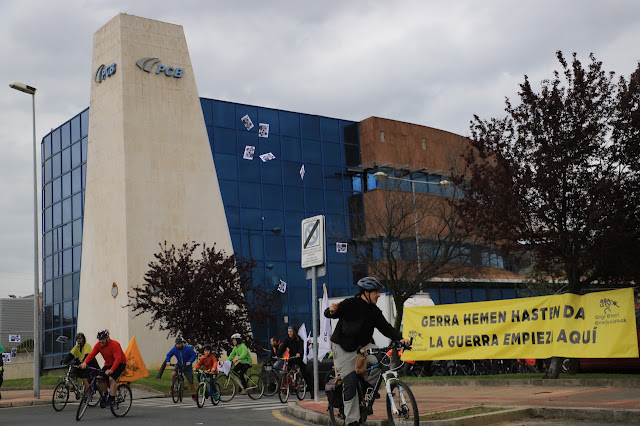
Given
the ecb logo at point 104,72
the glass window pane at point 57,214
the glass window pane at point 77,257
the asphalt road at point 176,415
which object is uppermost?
the ecb logo at point 104,72

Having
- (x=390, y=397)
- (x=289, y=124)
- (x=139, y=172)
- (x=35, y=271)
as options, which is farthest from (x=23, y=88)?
(x=289, y=124)

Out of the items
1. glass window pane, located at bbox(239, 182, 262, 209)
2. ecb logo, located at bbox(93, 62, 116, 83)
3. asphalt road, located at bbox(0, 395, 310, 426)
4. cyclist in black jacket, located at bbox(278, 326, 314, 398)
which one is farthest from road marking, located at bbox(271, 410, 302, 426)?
glass window pane, located at bbox(239, 182, 262, 209)

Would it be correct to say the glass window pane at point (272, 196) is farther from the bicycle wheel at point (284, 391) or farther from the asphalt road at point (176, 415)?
the bicycle wheel at point (284, 391)

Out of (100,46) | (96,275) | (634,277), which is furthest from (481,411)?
(100,46)

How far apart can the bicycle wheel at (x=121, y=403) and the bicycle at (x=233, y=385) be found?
2997 mm

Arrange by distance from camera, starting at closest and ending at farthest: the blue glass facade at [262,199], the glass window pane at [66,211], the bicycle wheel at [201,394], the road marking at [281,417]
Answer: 1. the road marking at [281,417]
2. the bicycle wheel at [201,394]
3. the blue glass facade at [262,199]
4. the glass window pane at [66,211]

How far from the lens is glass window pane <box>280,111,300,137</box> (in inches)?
1852

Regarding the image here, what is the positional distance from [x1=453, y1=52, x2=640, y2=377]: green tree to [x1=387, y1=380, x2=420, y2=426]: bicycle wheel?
9189mm

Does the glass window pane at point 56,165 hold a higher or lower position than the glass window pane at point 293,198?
higher

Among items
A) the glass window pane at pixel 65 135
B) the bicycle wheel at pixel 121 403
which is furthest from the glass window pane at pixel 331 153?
the bicycle wheel at pixel 121 403

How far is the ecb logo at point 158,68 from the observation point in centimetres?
3900

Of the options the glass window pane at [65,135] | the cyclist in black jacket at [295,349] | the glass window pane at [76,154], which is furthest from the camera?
the glass window pane at [65,135]

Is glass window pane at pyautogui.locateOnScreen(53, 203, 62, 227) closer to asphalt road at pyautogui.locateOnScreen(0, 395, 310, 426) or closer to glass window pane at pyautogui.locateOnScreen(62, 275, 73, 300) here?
glass window pane at pyautogui.locateOnScreen(62, 275, 73, 300)

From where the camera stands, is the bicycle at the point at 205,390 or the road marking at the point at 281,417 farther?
the bicycle at the point at 205,390
